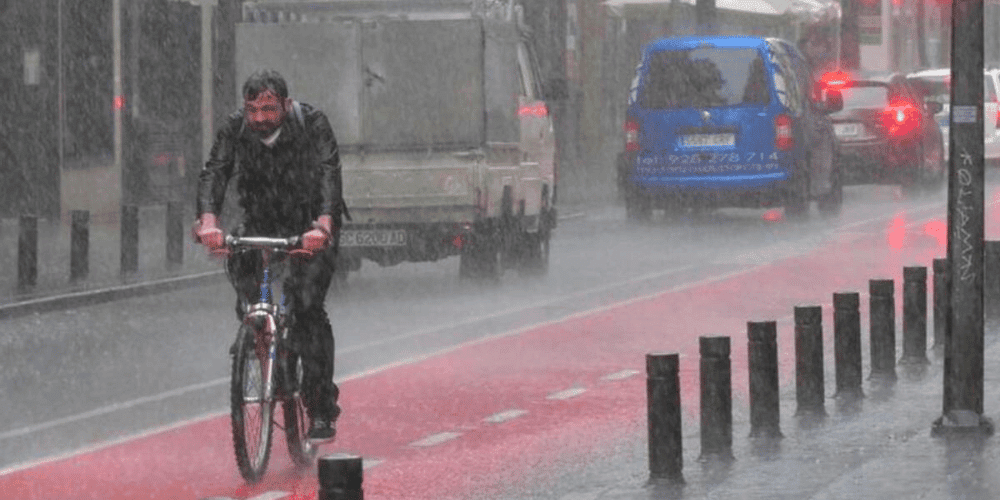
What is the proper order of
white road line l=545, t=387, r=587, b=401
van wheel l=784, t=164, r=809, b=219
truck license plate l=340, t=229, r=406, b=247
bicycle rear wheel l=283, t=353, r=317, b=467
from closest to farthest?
bicycle rear wheel l=283, t=353, r=317, b=467, white road line l=545, t=387, r=587, b=401, truck license plate l=340, t=229, r=406, b=247, van wheel l=784, t=164, r=809, b=219

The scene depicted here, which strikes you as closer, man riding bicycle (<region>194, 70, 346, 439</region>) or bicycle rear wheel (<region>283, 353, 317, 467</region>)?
man riding bicycle (<region>194, 70, 346, 439</region>)

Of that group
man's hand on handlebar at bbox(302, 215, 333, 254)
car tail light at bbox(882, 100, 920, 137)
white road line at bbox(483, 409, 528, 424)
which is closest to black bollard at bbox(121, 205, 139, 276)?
white road line at bbox(483, 409, 528, 424)

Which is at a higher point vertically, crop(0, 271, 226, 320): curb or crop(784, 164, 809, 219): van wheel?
crop(784, 164, 809, 219): van wheel

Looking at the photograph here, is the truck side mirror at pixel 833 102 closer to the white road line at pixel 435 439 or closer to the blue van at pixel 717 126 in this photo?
the blue van at pixel 717 126

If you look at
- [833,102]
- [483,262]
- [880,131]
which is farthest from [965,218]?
[880,131]

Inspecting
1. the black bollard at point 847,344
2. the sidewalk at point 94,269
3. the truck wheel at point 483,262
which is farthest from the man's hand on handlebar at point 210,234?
the truck wheel at point 483,262

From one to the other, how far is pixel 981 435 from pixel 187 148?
25.0 metres

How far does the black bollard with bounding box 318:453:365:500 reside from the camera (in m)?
6.11

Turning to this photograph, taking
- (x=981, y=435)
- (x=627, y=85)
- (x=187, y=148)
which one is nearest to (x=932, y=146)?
(x=187, y=148)

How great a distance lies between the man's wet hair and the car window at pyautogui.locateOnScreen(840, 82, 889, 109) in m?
26.0

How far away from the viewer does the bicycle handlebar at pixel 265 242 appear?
10.9 meters

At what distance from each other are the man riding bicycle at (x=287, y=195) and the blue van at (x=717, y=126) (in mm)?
19282

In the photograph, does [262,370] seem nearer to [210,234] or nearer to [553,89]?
[210,234]

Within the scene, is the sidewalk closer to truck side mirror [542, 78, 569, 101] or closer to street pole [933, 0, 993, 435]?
truck side mirror [542, 78, 569, 101]
